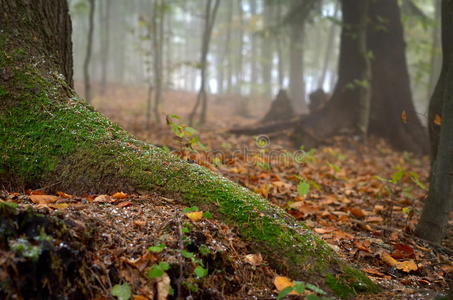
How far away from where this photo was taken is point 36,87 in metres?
2.83

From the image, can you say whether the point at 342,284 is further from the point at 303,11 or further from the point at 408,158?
the point at 303,11

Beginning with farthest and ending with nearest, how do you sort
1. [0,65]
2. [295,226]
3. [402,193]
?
[402,193] < [0,65] < [295,226]

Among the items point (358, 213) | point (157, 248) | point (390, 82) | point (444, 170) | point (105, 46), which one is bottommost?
point (358, 213)

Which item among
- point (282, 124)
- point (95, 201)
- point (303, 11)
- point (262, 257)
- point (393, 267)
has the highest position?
point (303, 11)

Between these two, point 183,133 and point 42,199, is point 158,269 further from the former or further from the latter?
point 183,133

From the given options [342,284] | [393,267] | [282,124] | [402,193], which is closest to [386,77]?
[282,124]

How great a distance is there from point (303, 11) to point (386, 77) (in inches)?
151

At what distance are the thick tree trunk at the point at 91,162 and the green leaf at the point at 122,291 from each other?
0.81 metres

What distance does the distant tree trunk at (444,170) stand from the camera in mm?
2889

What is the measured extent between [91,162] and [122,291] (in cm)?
121

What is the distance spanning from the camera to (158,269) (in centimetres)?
172

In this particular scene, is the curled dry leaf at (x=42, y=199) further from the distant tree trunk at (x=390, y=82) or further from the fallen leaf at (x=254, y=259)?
the distant tree trunk at (x=390, y=82)

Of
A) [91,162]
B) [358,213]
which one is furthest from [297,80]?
[91,162]

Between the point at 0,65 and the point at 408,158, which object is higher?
the point at 0,65
